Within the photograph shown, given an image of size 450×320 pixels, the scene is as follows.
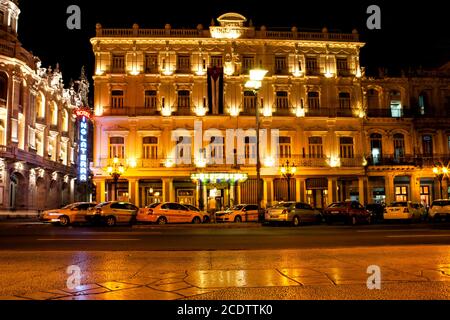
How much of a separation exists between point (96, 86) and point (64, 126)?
62.1ft

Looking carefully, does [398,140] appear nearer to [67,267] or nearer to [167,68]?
[167,68]

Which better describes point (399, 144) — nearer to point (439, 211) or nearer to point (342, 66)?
point (342, 66)

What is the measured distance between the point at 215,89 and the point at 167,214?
13308mm

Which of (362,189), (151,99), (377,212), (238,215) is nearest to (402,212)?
(377,212)

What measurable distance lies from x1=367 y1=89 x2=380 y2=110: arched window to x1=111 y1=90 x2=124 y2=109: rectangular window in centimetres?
2335

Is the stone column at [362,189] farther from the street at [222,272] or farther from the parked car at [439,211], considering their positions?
the street at [222,272]

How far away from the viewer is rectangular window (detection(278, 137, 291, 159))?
3809 cm

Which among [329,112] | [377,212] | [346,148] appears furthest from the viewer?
[346,148]

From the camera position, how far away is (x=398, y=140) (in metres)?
40.1

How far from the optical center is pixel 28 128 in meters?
40.9

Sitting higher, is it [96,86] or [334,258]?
[96,86]

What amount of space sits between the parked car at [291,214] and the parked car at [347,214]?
154 centimetres
